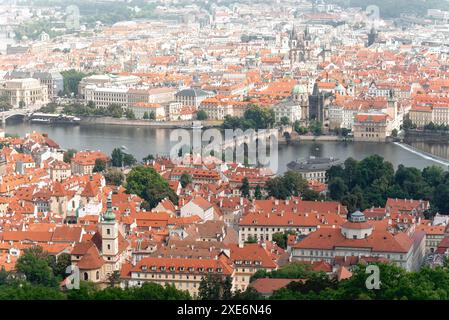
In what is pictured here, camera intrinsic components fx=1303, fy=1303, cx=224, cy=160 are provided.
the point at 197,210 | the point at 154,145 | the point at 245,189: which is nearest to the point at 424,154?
the point at 154,145

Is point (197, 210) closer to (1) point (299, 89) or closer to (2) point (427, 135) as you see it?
(2) point (427, 135)

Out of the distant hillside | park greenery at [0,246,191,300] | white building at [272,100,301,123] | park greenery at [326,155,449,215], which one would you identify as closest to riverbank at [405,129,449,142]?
white building at [272,100,301,123]

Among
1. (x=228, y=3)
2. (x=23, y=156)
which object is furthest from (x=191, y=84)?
(x=228, y=3)

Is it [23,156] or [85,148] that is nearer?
[23,156]

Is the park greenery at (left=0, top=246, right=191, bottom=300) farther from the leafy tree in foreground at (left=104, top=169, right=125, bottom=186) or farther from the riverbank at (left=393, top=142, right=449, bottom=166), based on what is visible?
the riverbank at (left=393, top=142, right=449, bottom=166)

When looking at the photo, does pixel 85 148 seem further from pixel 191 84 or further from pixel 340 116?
pixel 191 84

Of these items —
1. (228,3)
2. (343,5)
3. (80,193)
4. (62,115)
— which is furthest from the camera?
(228,3)
